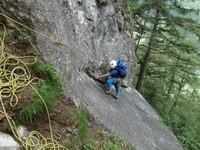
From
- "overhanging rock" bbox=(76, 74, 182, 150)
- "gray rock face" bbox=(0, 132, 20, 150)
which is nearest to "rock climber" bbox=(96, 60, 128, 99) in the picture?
"overhanging rock" bbox=(76, 74, 182, 150)

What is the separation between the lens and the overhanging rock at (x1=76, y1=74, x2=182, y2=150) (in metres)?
8.32

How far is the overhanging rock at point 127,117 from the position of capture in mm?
8320

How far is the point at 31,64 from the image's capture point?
21.8 feet

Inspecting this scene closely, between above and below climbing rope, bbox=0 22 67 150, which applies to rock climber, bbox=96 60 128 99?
below

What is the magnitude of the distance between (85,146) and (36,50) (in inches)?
72.8

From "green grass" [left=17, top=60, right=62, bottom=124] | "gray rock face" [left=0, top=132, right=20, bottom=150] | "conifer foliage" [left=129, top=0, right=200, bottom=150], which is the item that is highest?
"green grass" [left=17, top=60, right=62, bottom=124]

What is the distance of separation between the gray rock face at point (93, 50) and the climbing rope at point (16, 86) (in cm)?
63

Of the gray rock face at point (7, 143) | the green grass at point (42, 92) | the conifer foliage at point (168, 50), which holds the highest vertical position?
the green grass at point (42, 92)

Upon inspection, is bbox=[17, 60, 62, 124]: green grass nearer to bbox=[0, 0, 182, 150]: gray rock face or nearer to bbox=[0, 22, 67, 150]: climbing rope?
bbox=[0, 22, 67, 150]: climbing rope

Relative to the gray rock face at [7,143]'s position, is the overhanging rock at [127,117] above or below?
below

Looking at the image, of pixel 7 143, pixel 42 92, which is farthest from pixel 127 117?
pixel 7 143

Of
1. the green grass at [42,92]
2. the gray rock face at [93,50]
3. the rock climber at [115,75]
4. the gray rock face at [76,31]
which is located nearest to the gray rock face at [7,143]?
the green grass at [42,92]

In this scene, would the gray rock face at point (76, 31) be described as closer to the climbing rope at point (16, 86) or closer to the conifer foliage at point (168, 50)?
the climbing rope at point (16, 86)

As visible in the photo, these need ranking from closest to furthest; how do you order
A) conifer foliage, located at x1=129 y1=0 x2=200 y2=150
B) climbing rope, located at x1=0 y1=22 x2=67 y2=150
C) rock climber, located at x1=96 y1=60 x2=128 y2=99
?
climbing rope, located at x1=0 y1=22 x2=67 y2=150 < rock climber, located at x1=96 y1=60 x2=128 y2=99 < conifer foliage, located at x1=129 y1=0 x2=200 y2=150
